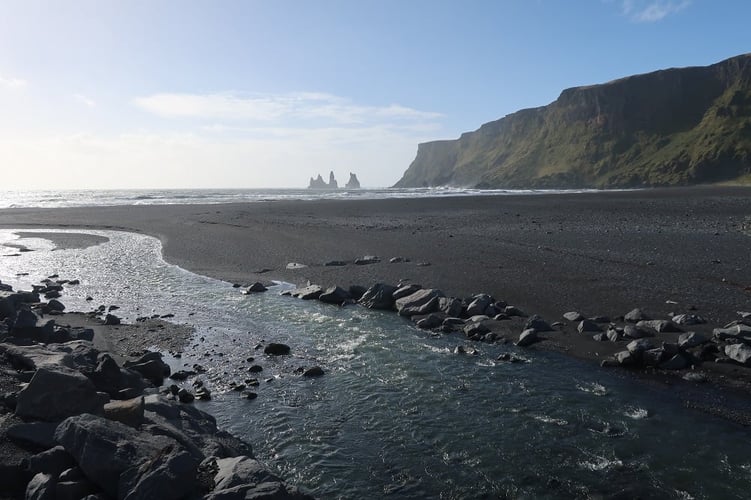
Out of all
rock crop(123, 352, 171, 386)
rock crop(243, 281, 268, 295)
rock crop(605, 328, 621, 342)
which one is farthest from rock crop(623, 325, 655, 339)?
rock crop(243, 281, 268, 295)

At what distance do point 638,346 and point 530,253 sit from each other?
1464cm

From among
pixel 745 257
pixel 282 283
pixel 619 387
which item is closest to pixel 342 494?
pixel 619 387

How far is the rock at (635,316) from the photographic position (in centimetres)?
1564

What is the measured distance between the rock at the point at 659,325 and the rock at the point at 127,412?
46.1 ft

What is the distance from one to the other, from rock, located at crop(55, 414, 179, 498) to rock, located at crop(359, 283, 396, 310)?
12.4 metres

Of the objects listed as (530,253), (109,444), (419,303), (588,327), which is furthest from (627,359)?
(530,253)

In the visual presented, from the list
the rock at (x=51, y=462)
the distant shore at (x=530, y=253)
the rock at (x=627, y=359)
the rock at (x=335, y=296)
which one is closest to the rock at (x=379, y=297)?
the rock at (x=335, y=296)

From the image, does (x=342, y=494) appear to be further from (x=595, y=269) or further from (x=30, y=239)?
(x=30, y=239)

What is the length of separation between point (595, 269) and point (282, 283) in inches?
609

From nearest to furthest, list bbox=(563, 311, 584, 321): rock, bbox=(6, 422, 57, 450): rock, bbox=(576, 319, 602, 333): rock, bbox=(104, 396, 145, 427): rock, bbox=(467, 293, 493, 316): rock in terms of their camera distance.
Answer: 1. bbox=(6, 422, 57, 450): rock
2. bbox=(104, 396, 145, 427): rock
3. bbox=(576, 319, 602, 333): rock
4. bbox=(563, 311, 584, 321): rock
5. bbox=(467, 293, 493, 316): rock

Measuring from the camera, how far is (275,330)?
17.1 m

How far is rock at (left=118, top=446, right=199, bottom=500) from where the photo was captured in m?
6.40

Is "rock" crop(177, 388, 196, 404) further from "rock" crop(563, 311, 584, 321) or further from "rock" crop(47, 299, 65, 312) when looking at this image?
"rock" crop(563, 311, 584, 321)

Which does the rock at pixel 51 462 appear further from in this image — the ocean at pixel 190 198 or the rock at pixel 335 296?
the ocean at pixel 190 198
